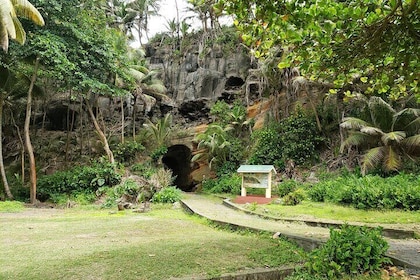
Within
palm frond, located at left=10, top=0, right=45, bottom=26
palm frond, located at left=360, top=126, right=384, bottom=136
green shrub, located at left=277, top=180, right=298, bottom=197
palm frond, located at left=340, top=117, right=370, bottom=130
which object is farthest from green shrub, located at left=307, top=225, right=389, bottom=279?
palm frond, located at left=10, top=0, right=45, bottom=26

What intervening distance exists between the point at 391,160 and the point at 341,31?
30.9 ft

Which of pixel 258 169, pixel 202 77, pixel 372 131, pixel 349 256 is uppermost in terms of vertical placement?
pixel 202 77

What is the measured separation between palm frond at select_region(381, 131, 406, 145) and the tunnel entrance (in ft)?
49.4

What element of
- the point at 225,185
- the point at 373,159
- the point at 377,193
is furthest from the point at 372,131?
the point at 225,185

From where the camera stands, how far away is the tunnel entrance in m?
25.1

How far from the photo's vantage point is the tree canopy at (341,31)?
3.56m

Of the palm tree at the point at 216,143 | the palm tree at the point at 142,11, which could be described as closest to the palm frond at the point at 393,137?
the palm tree at the point at 216,143

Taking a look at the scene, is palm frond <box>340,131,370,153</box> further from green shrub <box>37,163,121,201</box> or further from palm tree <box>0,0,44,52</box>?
palm tree <box>0,0,44,52</box>

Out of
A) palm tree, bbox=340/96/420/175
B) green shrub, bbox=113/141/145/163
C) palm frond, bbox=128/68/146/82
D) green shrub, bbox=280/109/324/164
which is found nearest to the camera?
palm tree, bbox=340/96/420/175

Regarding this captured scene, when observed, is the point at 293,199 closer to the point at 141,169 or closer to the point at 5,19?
the point at 141,169

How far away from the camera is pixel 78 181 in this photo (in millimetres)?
15805

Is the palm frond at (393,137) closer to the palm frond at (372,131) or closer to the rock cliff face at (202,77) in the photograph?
the palm frond at (372,131)

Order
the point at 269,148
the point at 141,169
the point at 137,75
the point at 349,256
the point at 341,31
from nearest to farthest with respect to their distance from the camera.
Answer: the point at 349,256
the point at 341,31
the point at 269,148
the point at 141,169
the point at 137,75

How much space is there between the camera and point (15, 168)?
19250 mm
